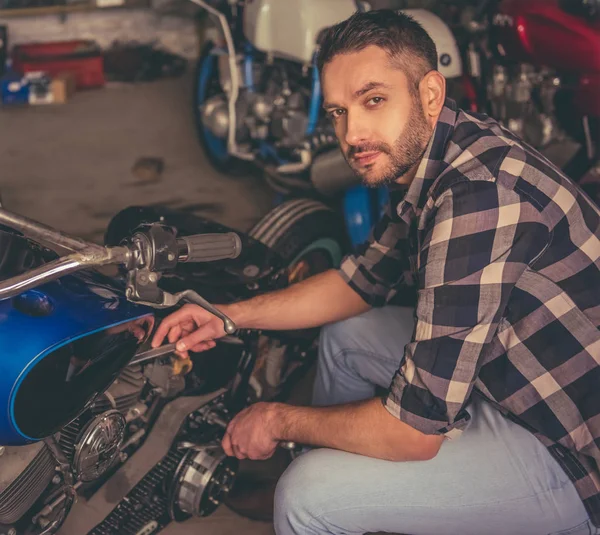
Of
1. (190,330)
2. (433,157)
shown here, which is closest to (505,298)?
(433,157)

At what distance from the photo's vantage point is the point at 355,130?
130cm

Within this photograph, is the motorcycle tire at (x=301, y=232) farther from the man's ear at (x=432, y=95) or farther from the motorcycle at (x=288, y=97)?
the man's ear at (x=432, y=95)

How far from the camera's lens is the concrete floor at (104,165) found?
320cm

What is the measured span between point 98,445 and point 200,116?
2571 millimetres

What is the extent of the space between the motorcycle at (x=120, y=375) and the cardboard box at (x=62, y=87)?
11.2 ft

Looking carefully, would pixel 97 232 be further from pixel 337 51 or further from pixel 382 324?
pixel 337 51

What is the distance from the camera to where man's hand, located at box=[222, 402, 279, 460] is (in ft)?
4.26

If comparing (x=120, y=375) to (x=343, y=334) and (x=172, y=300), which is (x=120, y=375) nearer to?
(x=172, y=300)

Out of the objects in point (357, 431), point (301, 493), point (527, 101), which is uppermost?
point (527, 101)

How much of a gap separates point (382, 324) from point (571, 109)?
1.40 metres

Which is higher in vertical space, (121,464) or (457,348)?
(457,348)

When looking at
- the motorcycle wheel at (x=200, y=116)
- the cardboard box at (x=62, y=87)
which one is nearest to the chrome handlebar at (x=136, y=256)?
the motorcycle wheel at (x=200, y=116)

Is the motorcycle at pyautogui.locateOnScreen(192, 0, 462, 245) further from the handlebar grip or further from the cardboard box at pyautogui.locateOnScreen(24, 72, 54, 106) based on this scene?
the cardboard box at pyautogui.locateOnScreen(24, 72, 54, 106)

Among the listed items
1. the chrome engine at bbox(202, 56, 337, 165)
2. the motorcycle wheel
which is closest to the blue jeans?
the chrome engine at bbox(202, 56, 337, 165)
